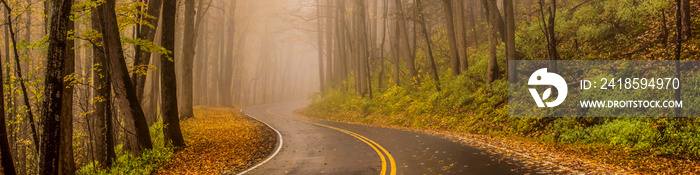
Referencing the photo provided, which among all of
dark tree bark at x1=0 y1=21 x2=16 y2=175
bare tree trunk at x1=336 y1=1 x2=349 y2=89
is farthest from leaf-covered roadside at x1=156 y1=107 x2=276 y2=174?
bare tree trunk at x1=336 y1=1 x2=349 y2=89

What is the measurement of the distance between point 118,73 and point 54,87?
13.1 ft

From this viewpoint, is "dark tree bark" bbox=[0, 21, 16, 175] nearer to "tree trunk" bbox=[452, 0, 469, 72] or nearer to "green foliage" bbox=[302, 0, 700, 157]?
"green foliage" bbox=[302, 0, 700, 157]

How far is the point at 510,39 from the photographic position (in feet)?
56.7

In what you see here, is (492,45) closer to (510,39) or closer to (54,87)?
(510,39)

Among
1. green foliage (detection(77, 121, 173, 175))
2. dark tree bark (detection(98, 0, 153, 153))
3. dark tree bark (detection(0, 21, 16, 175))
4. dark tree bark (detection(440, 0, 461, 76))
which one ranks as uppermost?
dark tree bark (detection(440, 0, 461, 76))

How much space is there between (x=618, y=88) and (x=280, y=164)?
10.6 meters

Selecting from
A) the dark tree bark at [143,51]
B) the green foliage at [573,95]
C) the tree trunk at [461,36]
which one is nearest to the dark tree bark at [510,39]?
the green foliage at [573,95]

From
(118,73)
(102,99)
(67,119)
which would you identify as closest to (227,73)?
(102,99)

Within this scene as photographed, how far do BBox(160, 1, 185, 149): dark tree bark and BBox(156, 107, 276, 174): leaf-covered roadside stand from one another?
2.26 ft

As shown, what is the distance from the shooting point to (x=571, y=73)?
15812 millimetres

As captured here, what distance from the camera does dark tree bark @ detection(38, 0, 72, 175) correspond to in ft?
27.1

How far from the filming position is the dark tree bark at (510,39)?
17094 mm

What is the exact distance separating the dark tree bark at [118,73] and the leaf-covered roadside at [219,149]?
4.56ft

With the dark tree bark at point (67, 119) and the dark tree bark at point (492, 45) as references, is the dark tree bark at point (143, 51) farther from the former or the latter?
the dark tree bark at point (492, 45)
